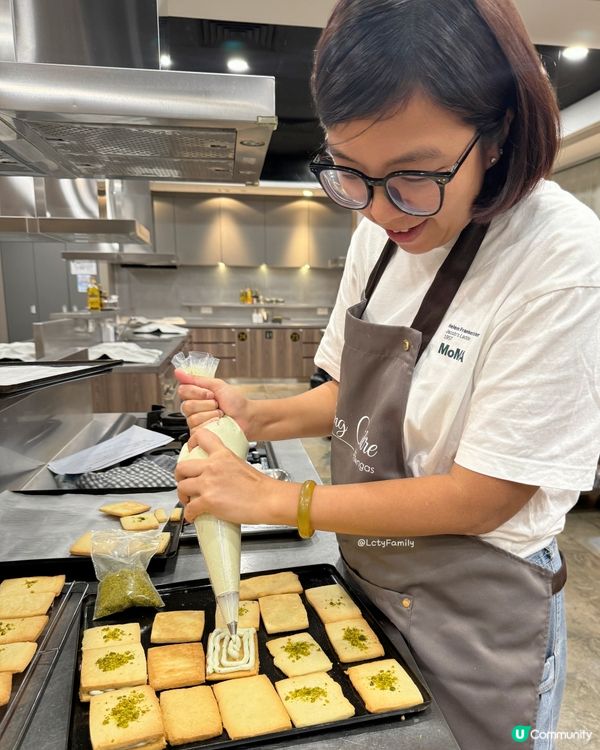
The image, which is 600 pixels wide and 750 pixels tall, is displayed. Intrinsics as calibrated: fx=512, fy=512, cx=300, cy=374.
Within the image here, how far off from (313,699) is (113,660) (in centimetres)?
32

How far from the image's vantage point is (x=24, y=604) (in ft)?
3.19

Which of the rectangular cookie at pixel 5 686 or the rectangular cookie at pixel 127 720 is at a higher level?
the rectangular cookie at pixel 127 720

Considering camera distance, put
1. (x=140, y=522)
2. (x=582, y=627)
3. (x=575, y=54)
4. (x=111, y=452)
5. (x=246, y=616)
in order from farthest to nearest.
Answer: (x=575, y=54) < (x=582, y=627) < (x=111, y=452) < (x=140, y=522) < (x=246, y=616)

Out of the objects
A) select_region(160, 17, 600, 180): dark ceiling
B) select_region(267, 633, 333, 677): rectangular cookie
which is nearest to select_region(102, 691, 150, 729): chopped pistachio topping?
select_region(267, 633, 333, 677): rectangular cookie

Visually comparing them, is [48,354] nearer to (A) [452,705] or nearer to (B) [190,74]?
(B) [190,74]

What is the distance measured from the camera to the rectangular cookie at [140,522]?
1241 millimetres

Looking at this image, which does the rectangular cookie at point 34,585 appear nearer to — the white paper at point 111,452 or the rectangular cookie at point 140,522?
the rectangular cookie at point 140,522

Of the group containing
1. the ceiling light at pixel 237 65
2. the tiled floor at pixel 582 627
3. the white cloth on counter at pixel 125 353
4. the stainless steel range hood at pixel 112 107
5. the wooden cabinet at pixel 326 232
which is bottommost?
the tiled floor at pixel 582 627

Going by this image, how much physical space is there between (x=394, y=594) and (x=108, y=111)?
1069mm

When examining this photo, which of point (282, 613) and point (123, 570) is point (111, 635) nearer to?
point (123, 570)

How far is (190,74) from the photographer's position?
1025 millimetres

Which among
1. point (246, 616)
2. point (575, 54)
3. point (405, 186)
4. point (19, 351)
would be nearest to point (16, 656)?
point (246, 616)

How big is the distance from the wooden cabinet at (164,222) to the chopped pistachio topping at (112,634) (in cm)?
772

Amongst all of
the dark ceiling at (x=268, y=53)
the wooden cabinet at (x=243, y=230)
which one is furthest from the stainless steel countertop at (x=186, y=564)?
the wooden cabinet at (x=243, y=230)
